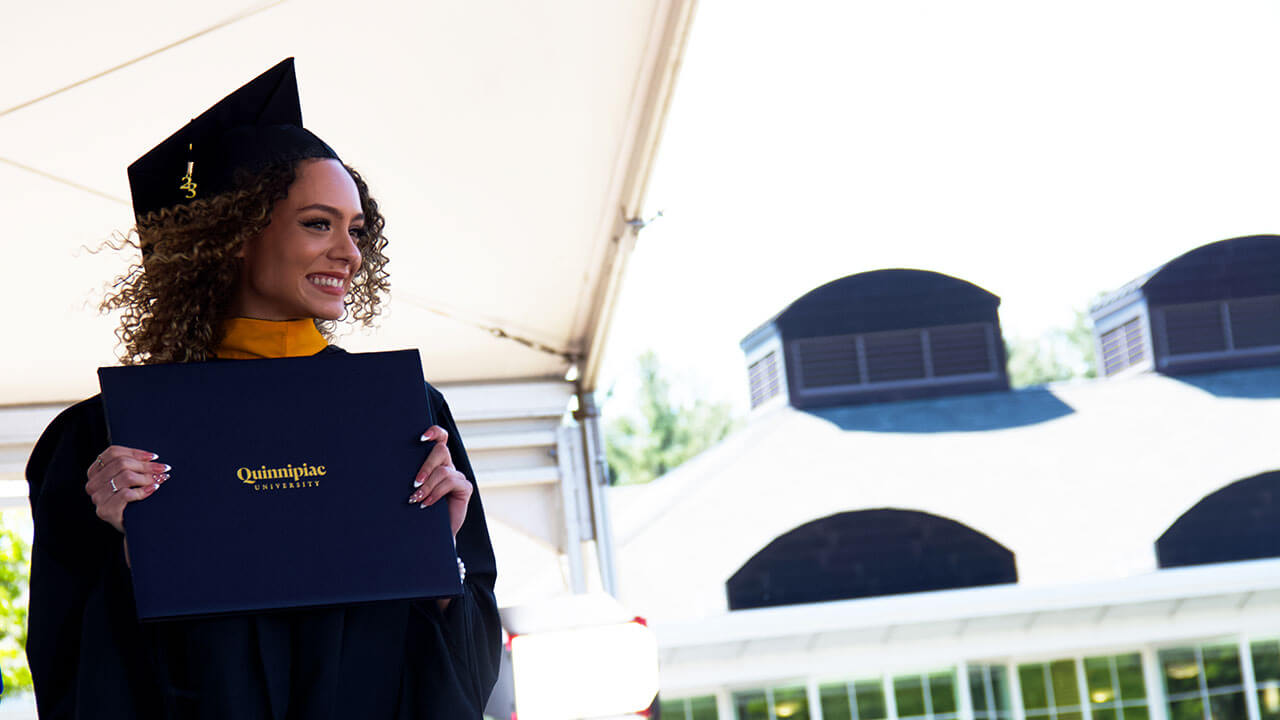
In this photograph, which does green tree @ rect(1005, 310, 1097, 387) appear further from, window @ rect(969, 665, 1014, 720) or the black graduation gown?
the black graduation gown

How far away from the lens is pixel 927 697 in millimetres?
8609

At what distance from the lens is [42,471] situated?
1.24 meters

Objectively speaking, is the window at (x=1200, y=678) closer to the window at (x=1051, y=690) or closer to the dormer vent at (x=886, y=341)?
the window at (x=1051, y=690)

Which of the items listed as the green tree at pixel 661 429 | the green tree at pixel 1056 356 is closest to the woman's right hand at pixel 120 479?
the green tree at pixel 661 429

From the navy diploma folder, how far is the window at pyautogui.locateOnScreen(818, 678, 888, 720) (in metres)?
7.80

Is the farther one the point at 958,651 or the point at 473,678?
the point at 958,651

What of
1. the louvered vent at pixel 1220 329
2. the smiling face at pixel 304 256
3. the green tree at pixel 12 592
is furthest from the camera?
the louvered vent at pixel 1220 329

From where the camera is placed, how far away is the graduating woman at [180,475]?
1.12 meters

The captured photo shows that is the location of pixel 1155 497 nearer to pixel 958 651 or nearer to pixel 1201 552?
pixel 1201 552

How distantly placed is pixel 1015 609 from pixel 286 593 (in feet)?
24.8

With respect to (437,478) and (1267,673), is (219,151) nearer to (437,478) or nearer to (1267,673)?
(437,478)

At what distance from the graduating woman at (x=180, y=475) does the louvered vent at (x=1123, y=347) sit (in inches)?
499

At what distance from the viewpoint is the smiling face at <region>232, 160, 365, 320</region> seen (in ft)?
4.13

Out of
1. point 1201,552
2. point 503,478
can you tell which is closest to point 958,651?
point 1201,552
